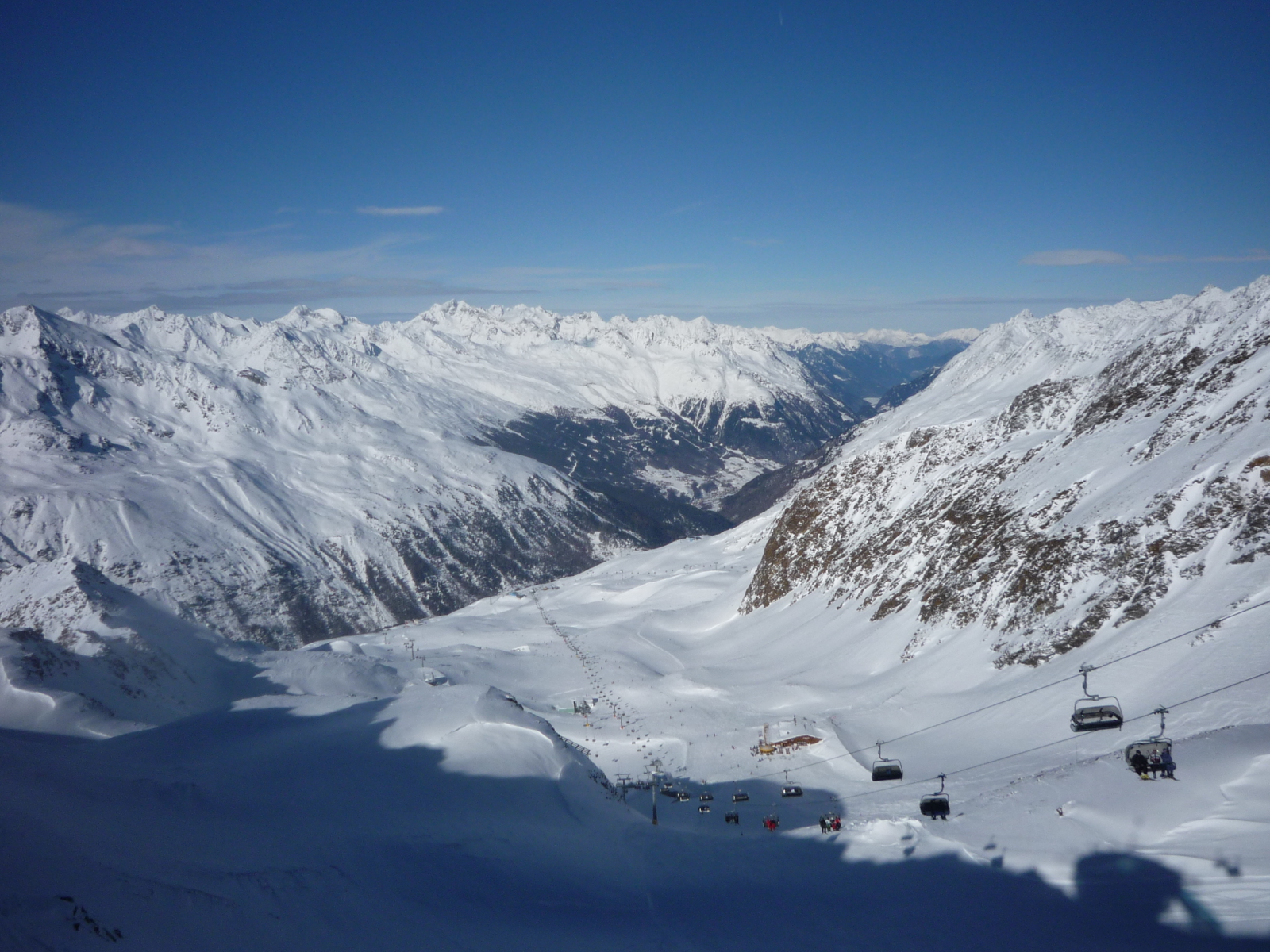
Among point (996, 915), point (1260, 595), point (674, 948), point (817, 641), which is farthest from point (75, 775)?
point (817, 641)

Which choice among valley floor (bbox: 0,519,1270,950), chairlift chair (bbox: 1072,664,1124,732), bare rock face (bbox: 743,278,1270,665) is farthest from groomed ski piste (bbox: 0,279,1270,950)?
chairlift chair (bbox: 1072,664,1124,732)

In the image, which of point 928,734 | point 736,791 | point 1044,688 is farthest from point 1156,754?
point 736,791

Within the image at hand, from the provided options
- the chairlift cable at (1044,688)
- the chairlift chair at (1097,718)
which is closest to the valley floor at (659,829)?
the chairlift cable at (1044,688)

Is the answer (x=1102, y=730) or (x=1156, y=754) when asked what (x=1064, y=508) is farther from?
(x=1156, y=754)

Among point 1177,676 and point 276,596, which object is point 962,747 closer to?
point 1177,676

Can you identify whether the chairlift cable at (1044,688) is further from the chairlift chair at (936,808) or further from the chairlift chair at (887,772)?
the chairlift chair at (936,808)
